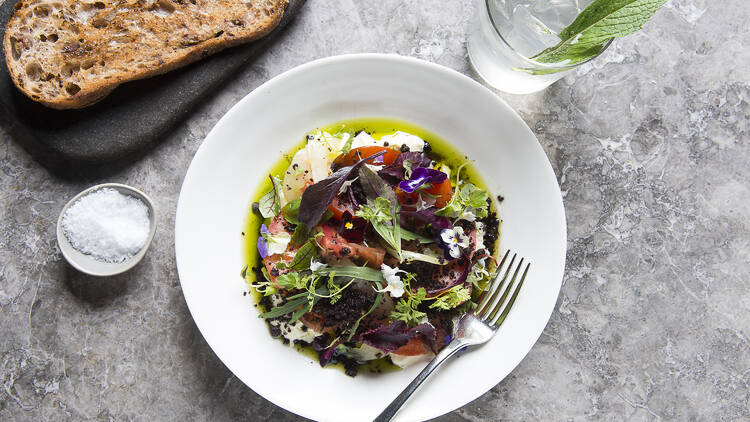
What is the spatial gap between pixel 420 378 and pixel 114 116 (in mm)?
1571

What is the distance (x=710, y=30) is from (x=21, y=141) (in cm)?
291

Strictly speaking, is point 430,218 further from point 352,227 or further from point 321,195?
point 321,195

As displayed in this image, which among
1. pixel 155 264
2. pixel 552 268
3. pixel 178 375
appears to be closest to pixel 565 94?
pixel 552 268

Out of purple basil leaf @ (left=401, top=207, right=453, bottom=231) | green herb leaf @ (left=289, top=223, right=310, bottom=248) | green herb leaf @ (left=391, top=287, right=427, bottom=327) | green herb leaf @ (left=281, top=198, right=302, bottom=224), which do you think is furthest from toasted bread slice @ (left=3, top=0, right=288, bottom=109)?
green herb leaf @ (left=391, top=287, right=427, bottom=327)

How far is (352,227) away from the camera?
1.91 m

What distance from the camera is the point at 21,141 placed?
212 cm

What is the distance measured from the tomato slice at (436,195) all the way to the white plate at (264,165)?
22 centimetres

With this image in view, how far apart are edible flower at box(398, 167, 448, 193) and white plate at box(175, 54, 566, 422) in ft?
0.95

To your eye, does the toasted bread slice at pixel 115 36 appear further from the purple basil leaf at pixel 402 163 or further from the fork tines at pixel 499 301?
the fork tines at pixel 499 301

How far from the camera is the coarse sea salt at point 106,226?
2.01m

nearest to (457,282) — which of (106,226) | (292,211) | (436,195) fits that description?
(436,195)

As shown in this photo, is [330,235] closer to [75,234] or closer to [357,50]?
[357,50]

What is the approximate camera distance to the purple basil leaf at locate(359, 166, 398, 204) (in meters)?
1.87

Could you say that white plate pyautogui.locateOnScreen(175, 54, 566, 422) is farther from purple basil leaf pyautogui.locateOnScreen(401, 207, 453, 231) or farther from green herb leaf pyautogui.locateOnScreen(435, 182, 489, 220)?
purple basil leaf pyautogui.locateOnScreen(401, 207, 453, 231)
